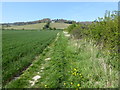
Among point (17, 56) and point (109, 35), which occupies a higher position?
point (109, 35)

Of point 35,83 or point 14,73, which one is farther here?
point 14,73

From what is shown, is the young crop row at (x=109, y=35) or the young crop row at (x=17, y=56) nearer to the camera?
the young crop row at (x=109, y=35)

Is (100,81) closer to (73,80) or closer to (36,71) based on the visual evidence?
(73,80)

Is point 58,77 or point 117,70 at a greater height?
point 117,70

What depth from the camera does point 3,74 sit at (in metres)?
4.62

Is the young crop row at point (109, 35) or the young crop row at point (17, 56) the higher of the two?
the young crop row at point (109, 35)

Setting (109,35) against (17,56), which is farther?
(17,56)

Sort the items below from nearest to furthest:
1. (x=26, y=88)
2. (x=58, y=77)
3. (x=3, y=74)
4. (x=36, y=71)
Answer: (x=26, y=88)
(x=58, y=77)
(x=3, y=74)
(x=36, y=71)

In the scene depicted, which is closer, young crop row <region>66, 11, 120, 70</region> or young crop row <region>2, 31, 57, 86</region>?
young crop row <region>66, 11, 120, 70</region>

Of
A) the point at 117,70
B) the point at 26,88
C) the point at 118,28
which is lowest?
the point at 26,88

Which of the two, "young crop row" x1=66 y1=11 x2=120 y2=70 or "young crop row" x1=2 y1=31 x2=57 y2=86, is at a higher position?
"young crop row" x1=66 y1=11 x2=120 y2=70

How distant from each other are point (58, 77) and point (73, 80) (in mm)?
595

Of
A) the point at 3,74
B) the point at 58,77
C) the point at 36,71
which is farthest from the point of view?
the point at 36,71

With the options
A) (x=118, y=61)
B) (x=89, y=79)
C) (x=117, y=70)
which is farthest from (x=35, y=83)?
(x=118, y=61)
